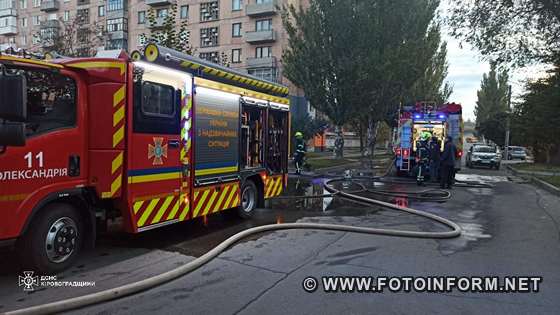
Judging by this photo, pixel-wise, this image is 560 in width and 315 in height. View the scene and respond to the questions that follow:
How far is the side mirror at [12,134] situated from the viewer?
4.21 m

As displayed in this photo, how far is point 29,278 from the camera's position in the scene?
4875 millimetres

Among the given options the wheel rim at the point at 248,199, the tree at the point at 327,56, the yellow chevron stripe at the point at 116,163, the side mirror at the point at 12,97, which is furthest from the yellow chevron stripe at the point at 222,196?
the tree at the point at 327,56

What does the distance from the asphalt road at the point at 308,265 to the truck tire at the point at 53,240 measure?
0.76ft

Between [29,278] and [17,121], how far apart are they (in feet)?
5.87

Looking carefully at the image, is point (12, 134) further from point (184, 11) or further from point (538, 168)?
point (184, 11)

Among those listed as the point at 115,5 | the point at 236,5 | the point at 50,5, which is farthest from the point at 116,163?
the point at 50,5

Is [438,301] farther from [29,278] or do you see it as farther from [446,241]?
[29,278]

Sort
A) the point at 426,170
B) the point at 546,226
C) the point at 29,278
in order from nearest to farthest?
the point at 29,278 → the point at 546,226 → the point at 426,170

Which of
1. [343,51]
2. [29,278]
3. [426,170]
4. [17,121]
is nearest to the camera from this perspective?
[17,121]

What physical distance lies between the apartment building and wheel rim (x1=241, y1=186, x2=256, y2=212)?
30090 millimetres

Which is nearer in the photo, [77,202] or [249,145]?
[77,202]

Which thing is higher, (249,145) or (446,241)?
(249,145)

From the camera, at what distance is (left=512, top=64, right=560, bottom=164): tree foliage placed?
24.5m

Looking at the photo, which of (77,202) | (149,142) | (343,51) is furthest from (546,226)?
(343,51)
